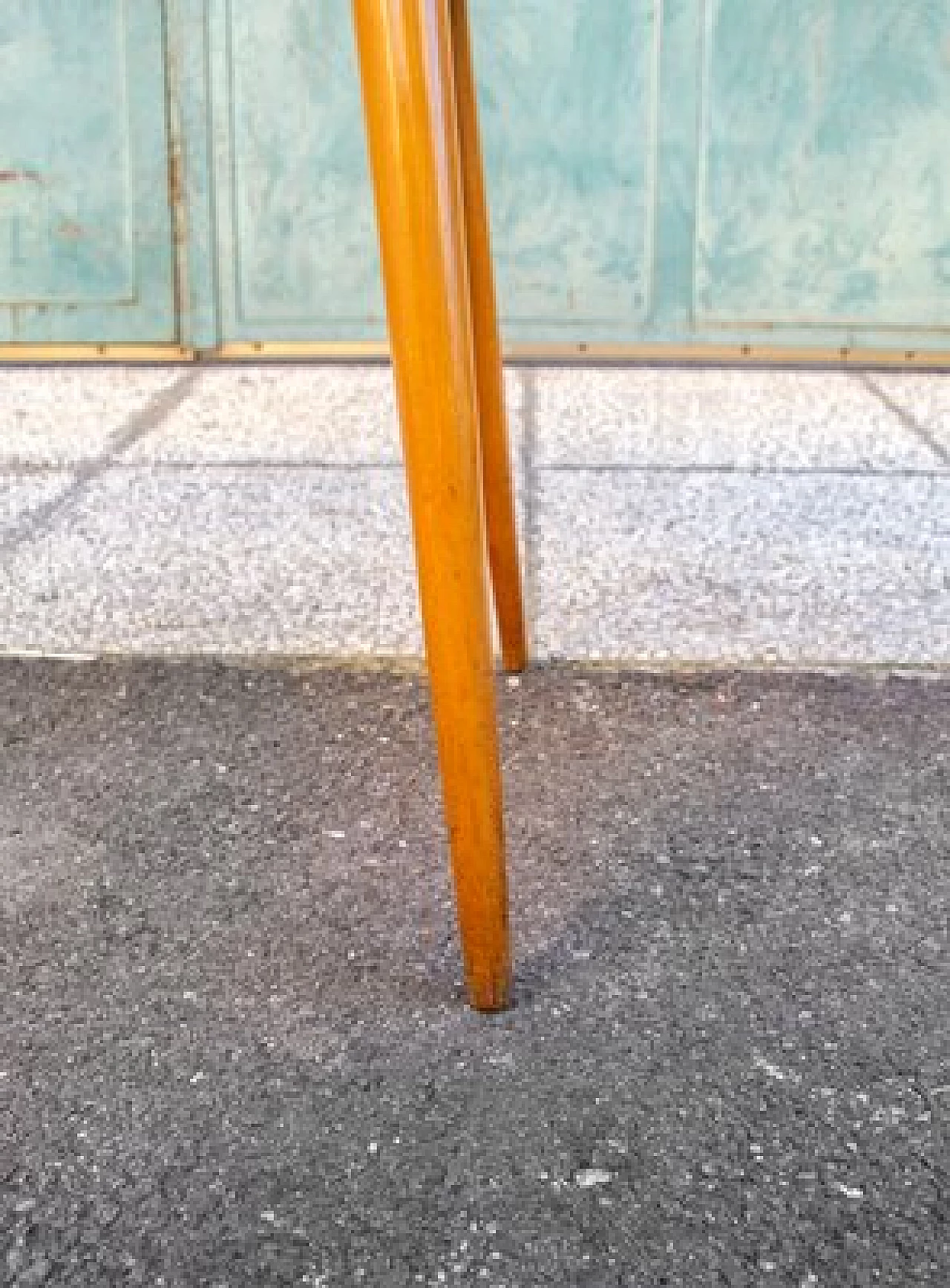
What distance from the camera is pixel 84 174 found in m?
3.85

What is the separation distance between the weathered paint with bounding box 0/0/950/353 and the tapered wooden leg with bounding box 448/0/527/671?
193 cm

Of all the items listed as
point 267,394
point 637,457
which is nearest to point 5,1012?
point 637,457

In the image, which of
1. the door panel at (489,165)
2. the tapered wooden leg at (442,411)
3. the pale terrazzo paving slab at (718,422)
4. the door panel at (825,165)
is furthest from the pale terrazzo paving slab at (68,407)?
the tapered wooden leg at (442,411)

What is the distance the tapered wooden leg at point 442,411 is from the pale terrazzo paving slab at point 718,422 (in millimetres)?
1767

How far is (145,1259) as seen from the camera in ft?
3.65

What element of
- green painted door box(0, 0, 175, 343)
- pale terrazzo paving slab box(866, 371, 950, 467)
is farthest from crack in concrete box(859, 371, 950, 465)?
green painted door box(0, 0, 175, 343)

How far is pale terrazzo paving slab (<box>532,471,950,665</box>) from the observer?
2.23m

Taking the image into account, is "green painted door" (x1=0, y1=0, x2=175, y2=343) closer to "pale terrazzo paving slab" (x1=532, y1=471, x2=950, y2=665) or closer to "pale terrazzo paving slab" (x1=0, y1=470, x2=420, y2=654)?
"pale terrazzo paving slab" (x1=0, y1=470, x2=420, y2=654)

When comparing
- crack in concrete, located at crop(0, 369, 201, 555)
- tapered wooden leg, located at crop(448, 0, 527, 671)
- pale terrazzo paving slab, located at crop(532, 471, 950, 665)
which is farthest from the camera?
crack in concrete, located at crop(0, 369, 201, 555)

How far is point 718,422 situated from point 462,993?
213 centimetres

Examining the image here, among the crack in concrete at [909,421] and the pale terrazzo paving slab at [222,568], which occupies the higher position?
the crack in concrete at [909,421]

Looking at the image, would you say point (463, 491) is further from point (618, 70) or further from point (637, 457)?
point (618, 70)

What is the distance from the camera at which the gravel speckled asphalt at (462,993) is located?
45.0 inches

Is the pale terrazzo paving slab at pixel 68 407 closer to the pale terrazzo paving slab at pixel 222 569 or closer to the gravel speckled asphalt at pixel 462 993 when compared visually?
the pale terrazzo paving slab at pixel 222 569
